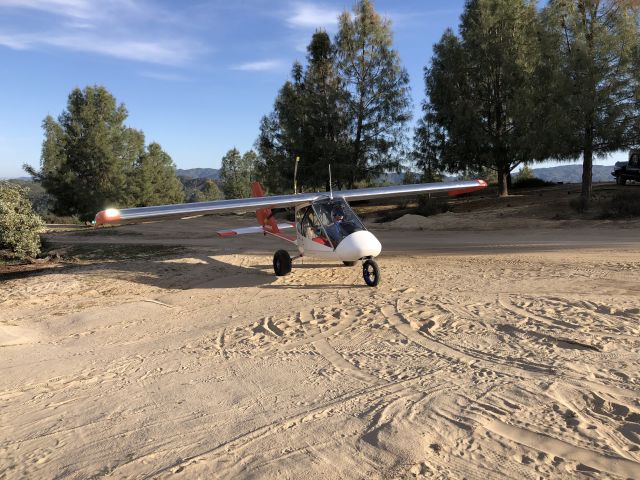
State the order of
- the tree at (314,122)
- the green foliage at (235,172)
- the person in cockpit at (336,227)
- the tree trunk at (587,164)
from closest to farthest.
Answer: the person in cockpit at (336,227) < the tree trunk at (587,164) < the tree at (314,122) < the green foliage at (235,172)

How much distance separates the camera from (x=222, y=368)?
637 cm

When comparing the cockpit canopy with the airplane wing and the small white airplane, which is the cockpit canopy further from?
the airplane wing

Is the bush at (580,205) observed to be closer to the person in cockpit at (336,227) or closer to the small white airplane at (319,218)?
the small white airplane at (319,218)

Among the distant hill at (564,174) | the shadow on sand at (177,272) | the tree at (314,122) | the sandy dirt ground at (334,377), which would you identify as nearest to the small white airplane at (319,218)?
the shadow on sand at (177,272)

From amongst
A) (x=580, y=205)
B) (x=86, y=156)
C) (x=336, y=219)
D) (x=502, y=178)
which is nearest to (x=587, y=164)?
(x=580, y=205)

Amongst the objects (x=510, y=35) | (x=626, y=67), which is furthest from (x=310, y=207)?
(x=510, y=35)

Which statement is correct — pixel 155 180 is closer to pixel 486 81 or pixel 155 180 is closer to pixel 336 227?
pixel 486 81

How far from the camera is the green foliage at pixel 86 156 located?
4481 centimetres

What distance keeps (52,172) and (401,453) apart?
165 ft

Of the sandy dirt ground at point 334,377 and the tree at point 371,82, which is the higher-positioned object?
the tree at point 371,82

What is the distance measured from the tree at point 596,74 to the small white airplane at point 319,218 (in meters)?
12.7

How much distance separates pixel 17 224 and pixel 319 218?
11.7m

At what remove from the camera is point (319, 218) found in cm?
1231

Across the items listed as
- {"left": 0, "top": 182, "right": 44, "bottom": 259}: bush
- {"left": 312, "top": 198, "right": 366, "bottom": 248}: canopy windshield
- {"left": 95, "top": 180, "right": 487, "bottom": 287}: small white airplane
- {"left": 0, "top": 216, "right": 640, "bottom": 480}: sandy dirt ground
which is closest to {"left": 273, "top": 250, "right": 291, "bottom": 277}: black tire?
{"left": 95, "top": 180, "right": 487, "bottom": 287}: small white airplane
